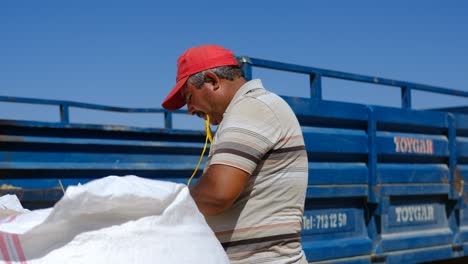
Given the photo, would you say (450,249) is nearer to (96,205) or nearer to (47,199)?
(47,199)

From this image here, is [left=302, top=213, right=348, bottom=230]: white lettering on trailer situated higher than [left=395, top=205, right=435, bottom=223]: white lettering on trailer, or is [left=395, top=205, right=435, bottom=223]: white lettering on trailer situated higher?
[left=302, top=213, right=348, bottom=230]: white lettering on trailer

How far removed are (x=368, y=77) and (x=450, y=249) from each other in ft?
4.52

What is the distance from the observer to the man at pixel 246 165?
1938 mm

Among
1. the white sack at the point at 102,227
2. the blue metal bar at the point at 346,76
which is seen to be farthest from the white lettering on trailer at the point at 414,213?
the white sack at the point at 102,227

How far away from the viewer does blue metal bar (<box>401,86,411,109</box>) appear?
4.97m

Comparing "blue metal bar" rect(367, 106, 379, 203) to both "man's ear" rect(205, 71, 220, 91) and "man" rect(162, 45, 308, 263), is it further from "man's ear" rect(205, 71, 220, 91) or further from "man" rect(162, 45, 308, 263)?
"man's ear" rect(205, 71, 220, 91)

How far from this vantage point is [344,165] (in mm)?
4203

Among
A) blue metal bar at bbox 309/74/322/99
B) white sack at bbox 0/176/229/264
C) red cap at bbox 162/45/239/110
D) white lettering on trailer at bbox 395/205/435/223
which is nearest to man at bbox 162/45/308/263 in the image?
red cap at bbox 162/45/239/110

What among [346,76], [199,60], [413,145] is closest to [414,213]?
[413,145]

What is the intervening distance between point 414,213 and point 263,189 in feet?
9.57

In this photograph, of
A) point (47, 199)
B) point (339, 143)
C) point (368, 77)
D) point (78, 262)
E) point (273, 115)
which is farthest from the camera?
point (368, 77)

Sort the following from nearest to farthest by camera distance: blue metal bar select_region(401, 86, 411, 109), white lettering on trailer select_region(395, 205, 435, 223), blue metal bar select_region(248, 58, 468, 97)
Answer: blue metal bar select_region(248, 58, 468, 97), white lettering on trailer select_region(395, 205, 435, 223), blue metal bar select_region(401, 86, 411, 109)

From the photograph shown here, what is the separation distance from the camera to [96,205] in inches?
57.9

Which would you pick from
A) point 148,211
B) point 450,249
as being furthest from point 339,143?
point 148,211
